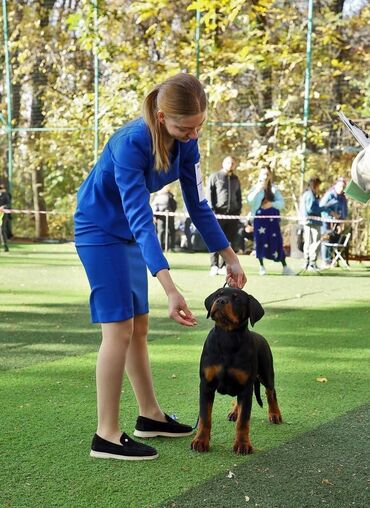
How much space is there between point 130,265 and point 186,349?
Result: 118 inches

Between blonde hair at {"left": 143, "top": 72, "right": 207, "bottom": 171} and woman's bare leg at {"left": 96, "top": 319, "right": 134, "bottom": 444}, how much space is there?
82 centimetres

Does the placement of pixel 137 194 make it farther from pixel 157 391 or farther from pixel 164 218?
pixel 164 218

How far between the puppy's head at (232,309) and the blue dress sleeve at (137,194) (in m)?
0.51

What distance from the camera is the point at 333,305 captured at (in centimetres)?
1009

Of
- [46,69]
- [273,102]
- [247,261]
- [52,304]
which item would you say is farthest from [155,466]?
[46,69]

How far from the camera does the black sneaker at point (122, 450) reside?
411cm

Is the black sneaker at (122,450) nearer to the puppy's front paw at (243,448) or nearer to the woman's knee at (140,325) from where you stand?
the puppy's front paw at (243,448)

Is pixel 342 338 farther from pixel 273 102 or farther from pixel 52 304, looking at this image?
pixel 273 102

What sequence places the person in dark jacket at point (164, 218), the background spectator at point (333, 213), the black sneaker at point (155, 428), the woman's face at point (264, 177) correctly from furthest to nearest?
the person in dark jacket at point (164, 218) → the background spectator at point (333, 213) → the woman's face at point (264, 177) → the black sneaker at point (155, 428)

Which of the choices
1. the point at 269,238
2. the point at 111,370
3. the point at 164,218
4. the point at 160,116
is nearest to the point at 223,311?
the point at 111,370

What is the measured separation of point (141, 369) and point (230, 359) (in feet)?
1.78

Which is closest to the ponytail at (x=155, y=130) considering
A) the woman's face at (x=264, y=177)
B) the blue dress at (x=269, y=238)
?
the blue dress at (x=269, y=238)

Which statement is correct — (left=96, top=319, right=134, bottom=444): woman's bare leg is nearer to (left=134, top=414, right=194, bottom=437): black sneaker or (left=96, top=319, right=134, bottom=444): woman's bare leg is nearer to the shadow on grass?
(left=134, top=414, right=194, bottom=437): black sneaker

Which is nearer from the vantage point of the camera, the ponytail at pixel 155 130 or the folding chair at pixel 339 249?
the ponytail at pixel 155 130
